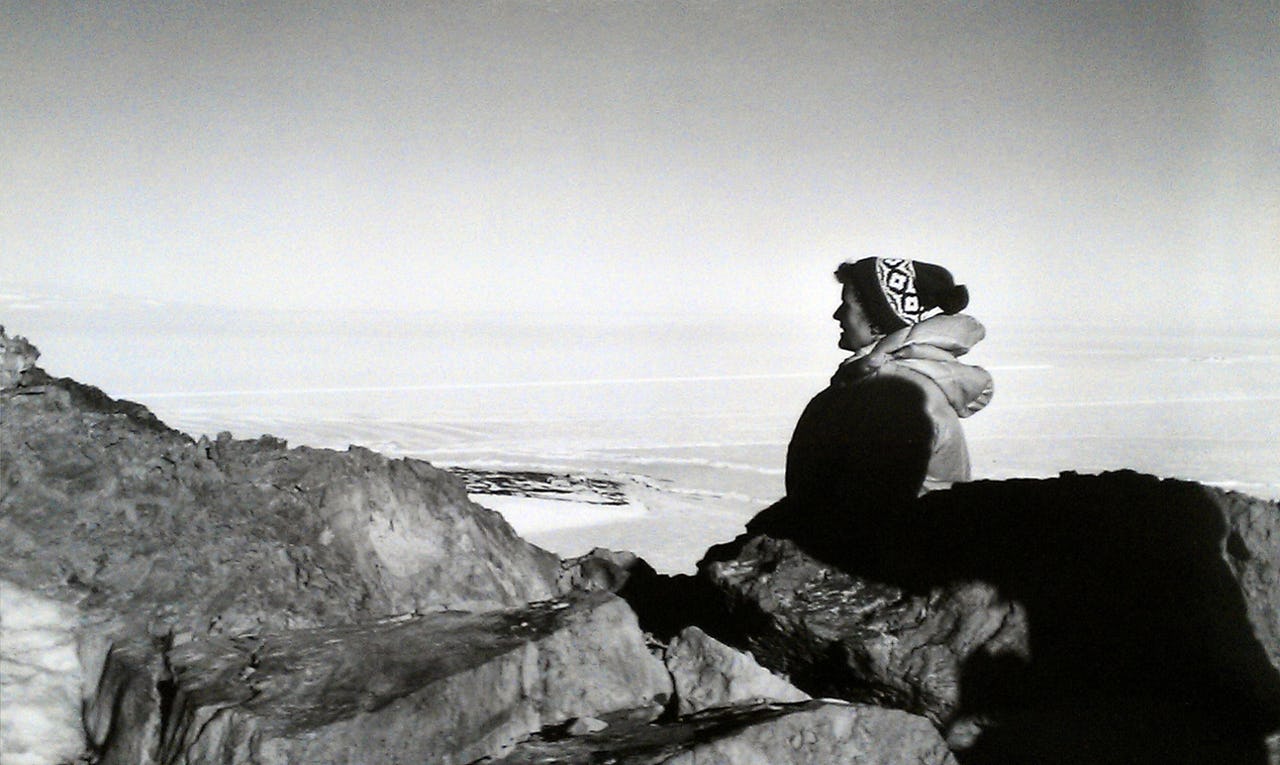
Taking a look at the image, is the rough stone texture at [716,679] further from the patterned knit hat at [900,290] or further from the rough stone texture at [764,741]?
the patterned knit hat at [900,290]

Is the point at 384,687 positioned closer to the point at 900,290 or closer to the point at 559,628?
the point at 559,628

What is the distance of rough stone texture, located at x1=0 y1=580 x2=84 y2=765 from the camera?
198 centimetres

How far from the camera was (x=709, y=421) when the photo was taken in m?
13.9

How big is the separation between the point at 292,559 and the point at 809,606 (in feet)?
4.41

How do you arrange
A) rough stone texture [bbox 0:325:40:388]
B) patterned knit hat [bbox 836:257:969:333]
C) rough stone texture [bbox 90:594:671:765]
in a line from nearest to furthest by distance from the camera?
rough stone texture [bbox 90:594:671:765]
rough stone texture [bbox 0:325:40:388]
patterned knit hat [bbox 836:257:969:333]

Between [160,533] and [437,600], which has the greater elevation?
[160,533]

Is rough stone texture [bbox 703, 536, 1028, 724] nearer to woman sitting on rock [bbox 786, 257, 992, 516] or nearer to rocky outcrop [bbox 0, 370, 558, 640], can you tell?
woman sitting on rock [bbox 786, 257, 992, 516]

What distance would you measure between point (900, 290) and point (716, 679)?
4.79 feet

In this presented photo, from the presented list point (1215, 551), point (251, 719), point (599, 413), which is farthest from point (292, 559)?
point (599, 413)

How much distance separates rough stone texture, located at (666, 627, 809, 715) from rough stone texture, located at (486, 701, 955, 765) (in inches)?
5.2

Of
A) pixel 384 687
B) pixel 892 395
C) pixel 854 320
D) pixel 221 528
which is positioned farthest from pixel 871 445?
pixel 221 528

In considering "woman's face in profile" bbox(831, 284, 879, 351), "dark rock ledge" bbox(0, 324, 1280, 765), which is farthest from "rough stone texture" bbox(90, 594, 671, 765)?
"woman's face in profile" bbox(831, 284, 879, 351)

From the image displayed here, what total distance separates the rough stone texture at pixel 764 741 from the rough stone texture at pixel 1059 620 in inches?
10.6

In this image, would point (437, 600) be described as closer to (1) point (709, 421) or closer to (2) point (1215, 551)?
(2) point (1215, 551)
